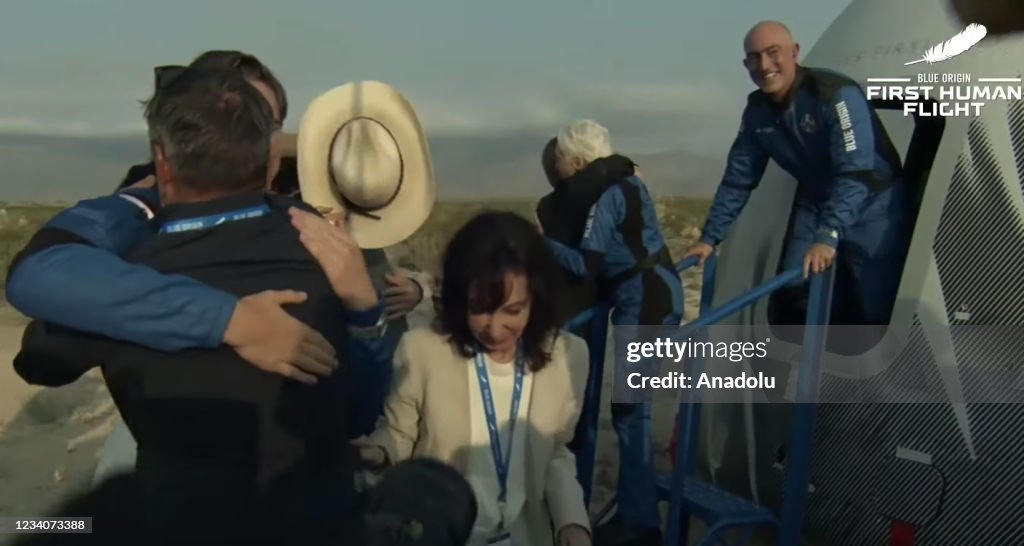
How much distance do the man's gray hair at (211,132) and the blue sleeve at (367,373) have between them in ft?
1.23

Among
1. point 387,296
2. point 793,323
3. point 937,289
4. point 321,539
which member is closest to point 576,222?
point 793,323

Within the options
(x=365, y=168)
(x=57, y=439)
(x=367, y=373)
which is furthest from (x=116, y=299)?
(x=57, y=439)

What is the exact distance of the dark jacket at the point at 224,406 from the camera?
186 centimetres

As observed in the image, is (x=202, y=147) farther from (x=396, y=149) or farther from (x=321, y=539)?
(x=396, y=149)

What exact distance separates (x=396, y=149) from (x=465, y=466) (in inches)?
51.5

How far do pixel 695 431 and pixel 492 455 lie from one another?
1.90m

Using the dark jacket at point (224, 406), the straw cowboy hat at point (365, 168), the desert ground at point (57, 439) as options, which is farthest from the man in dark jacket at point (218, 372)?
the desert ground at point (57, 439)

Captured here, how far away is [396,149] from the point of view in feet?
11.8

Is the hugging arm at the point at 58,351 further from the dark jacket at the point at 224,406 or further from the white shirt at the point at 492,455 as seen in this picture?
the white shirt at the point at 492,455

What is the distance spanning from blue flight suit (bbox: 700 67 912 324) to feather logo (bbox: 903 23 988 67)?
0.35 metres

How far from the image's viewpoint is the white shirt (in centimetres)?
271

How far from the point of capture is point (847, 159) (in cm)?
412

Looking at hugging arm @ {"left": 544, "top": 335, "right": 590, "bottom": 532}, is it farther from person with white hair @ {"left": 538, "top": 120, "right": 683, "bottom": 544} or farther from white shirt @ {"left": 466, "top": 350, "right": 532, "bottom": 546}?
person with white hair @ {"left": 538, "top": 120, "right": 683, "bottom": 544}

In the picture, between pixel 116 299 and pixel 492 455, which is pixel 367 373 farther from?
pixel 116 299
